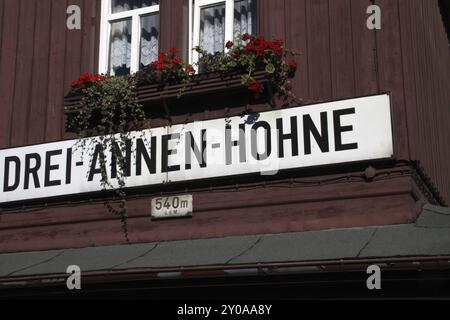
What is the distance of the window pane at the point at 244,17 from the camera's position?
10.4 metres

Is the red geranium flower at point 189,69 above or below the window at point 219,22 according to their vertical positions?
below

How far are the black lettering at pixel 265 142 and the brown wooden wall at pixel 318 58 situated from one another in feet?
1.75

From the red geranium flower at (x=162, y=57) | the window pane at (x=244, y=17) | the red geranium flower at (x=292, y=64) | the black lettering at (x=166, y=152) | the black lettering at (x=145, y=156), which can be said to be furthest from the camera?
the window pane at (x=244, y=17)

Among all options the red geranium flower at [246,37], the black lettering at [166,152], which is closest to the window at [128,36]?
the black lettering at [166,152]

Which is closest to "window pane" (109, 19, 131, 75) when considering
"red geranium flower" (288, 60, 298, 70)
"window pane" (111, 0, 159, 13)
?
"window pane" (111, 0, 159, 13)

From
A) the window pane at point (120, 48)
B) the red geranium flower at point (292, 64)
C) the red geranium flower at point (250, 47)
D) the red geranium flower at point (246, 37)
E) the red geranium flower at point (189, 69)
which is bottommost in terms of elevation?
the red geranium flower at point (292, 64)

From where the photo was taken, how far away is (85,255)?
9789 millimetres

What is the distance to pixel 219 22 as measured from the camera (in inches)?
416

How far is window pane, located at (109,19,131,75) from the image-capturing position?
35.9 feet

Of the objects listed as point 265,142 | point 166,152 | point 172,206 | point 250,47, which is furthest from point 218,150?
point 250,47

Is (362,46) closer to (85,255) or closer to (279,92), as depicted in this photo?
(279,92)

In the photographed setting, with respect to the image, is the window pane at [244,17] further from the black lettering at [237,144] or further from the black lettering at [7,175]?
the black lettering at [7,175]

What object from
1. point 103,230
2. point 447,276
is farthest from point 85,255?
point 447,276
